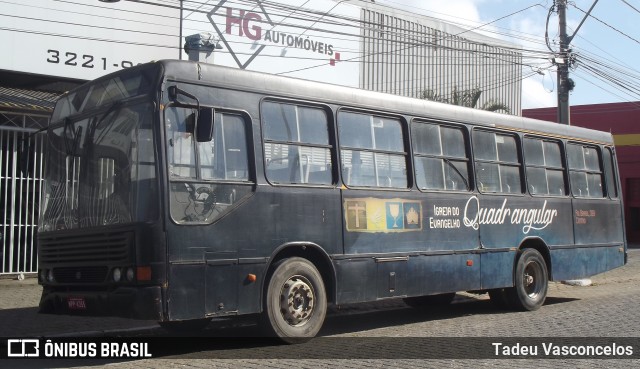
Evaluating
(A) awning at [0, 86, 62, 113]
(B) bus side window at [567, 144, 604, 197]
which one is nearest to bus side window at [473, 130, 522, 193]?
(B) bus side window at [567, 144, 604, 197]

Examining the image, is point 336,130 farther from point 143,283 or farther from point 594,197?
point 594,197

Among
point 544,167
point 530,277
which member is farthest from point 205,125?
point 544,167

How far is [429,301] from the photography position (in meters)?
14.0

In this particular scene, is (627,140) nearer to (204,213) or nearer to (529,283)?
(529,283)

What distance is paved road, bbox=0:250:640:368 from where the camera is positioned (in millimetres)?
8227

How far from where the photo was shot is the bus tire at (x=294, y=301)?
356 inches

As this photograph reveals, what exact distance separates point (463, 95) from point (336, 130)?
19845 millimetres

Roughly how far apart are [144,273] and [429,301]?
7.15 meters

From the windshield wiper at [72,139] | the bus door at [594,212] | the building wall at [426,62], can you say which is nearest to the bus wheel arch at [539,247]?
the bus door at [594,212]

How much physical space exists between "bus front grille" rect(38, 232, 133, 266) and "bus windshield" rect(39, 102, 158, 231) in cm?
16

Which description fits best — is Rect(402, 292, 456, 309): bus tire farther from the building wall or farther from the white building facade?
the building wall

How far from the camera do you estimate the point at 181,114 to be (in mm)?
8492

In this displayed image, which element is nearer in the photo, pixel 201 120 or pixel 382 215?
pixel 201 120

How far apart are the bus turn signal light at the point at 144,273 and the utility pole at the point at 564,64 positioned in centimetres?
1439
